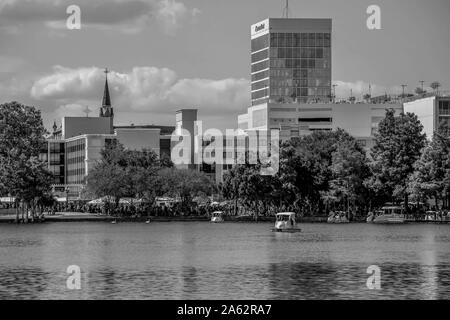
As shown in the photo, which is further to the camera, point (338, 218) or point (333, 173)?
point (333, 173)

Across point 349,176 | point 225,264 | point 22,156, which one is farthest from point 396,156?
point 225,264

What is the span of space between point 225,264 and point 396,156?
9220 cm

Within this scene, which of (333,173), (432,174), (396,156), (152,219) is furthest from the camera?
(152,219)

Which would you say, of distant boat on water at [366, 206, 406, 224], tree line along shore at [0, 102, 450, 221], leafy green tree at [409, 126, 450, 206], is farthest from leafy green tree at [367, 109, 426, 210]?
leafy green tree at [409, 126, 450, 206]

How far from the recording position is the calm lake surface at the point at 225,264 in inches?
2785

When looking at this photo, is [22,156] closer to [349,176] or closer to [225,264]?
[349,176]

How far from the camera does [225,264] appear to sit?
91.8 m

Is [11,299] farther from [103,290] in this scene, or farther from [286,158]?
[286,158]

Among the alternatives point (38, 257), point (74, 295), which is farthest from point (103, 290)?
point (38, 257)

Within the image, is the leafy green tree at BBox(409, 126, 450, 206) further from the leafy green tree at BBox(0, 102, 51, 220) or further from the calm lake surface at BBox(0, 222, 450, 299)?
the leafy green tree at BBox(0, 102, 51, 220)

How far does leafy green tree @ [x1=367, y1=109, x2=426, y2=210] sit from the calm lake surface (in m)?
31.7

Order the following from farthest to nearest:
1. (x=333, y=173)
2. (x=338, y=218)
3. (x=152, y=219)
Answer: (x=152, y=219) < (x=333, y=173) < (x=338, y=218)

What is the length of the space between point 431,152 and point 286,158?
2727 centimetres
